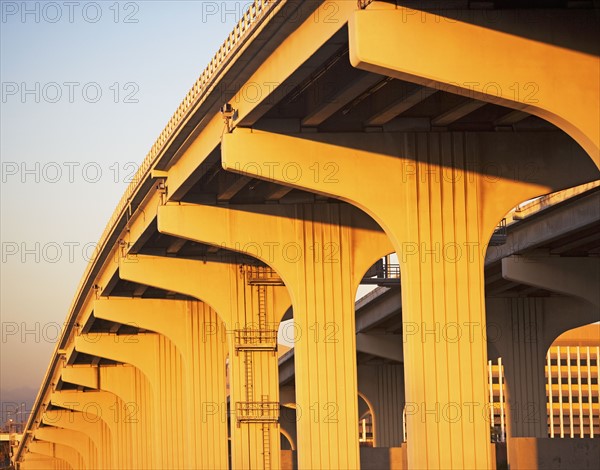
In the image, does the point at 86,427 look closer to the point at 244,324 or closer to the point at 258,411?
the point at 244,324

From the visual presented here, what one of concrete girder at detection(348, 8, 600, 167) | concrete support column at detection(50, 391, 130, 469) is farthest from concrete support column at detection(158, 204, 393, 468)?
concrete support column at detection(50, 391, 130, 469)

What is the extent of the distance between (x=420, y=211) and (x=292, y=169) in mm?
2845

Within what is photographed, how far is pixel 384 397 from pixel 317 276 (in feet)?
124

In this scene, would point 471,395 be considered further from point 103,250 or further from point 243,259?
point 103,250

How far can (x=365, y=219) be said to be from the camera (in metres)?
38.2

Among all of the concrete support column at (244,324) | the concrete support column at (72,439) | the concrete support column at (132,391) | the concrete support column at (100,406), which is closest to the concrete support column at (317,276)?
the concrete support column at (244,324)

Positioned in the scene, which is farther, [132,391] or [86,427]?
[86,427]

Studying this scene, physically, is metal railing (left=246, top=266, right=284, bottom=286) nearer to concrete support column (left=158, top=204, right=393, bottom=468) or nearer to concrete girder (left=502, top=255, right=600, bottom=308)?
concrete girder (left=502, top=255, right=600, bottom=308)

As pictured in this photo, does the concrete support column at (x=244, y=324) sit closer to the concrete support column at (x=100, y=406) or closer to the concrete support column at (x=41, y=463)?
the concrete support column at (x=100, y=406)

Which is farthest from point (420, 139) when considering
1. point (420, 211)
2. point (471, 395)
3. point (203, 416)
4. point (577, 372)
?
point (577, 372)

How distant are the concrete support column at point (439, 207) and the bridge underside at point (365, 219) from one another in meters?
0.04

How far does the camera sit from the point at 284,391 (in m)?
86.1

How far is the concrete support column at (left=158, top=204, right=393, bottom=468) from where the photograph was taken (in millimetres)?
36938

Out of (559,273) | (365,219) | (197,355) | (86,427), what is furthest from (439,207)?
(86,427)
